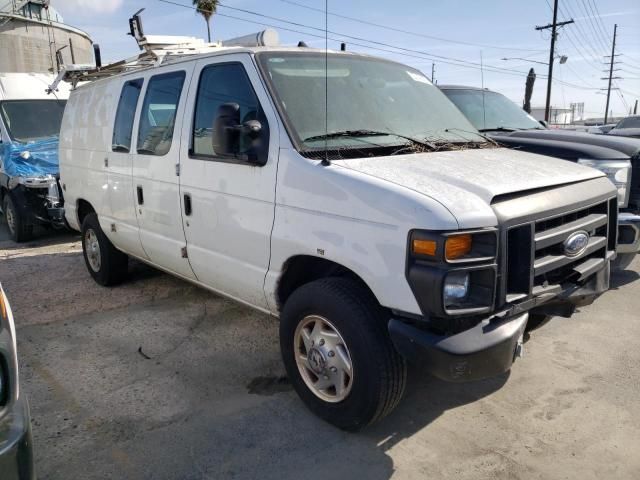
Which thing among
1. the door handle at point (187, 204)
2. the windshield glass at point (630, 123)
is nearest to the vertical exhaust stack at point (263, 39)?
the door handle at point (187, 204)

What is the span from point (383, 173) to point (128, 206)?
2.92 meters

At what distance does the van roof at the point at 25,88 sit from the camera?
908 cm

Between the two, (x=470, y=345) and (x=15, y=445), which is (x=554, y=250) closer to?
(x=470, y=345)

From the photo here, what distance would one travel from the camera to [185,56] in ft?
13.9

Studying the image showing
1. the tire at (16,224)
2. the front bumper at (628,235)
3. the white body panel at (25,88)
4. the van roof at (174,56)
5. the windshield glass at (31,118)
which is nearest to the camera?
the van roof at (174,56)

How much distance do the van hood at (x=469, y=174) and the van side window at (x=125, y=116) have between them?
8.48 ft

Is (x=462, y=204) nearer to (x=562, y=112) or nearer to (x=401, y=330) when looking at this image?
(x=401, y=330)

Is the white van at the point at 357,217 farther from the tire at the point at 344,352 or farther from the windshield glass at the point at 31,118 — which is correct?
the windshield glass at the point at 31,118

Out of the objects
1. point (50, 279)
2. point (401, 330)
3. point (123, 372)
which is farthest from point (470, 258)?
point (50, 279)

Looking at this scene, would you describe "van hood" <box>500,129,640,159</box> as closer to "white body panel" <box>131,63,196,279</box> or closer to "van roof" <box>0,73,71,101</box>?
"white body panel" <box>131,63,196,279</box>

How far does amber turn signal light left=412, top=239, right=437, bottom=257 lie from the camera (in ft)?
8.02

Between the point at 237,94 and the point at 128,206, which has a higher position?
the point at 237,94

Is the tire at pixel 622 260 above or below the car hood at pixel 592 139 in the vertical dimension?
below

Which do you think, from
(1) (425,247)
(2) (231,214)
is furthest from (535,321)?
(2) (231,214)
